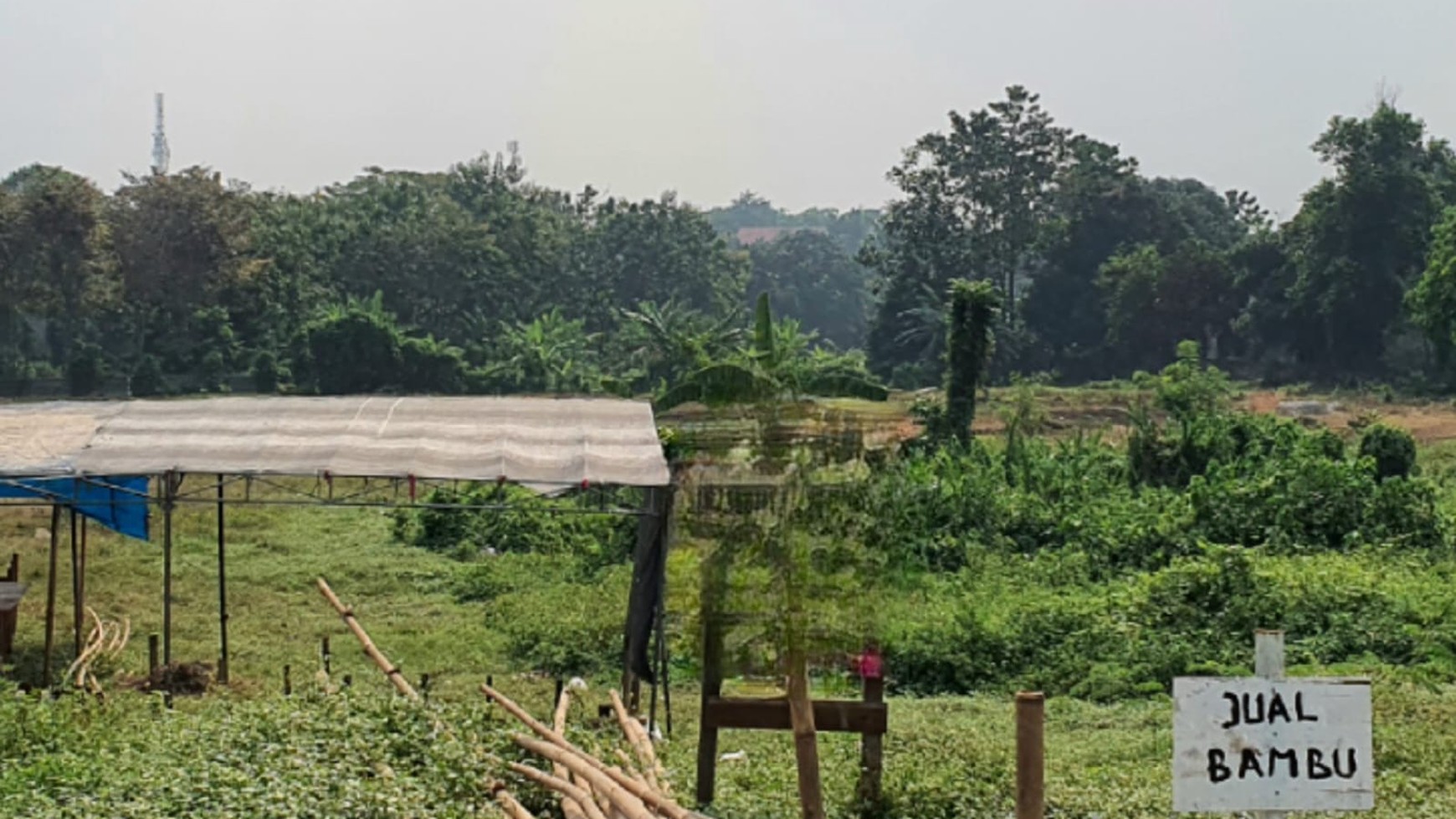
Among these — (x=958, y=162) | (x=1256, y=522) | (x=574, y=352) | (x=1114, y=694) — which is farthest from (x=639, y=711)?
(x=958, y=162)

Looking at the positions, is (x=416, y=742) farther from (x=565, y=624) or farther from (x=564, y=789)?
(x=565, y=624)

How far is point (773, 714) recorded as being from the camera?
7.78m

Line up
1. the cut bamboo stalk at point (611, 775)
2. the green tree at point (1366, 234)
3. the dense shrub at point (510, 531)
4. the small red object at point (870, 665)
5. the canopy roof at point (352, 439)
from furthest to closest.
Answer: the green tree at point (1366, 234) → the dense shrub at point (510, 531) → the canopy roof at point (352, 439) → the small red object at point (870, 665) → the cut bamboo stalk at point (611, 775)

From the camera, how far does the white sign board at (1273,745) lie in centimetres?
489

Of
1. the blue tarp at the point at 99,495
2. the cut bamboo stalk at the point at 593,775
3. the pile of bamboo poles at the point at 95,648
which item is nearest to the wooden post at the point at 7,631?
the pile of bamboo poles at the point at 95,648

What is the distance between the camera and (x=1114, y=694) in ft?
39.7

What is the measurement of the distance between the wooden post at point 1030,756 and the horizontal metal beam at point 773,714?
7.64ft

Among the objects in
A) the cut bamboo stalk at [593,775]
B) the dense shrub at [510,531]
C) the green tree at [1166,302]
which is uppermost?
the green tree at [1166,302]

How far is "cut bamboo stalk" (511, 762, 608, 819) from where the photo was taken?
21.5 feet

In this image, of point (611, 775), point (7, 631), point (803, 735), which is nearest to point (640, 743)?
point (611, 775)

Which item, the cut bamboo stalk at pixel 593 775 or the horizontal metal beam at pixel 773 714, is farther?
the horizontal metal beam at pixel 773 714

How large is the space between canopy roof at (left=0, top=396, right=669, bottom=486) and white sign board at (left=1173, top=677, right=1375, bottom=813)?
256 inches

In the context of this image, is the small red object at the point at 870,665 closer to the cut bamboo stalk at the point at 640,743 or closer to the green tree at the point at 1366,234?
the cut bamboo stalk at the point at 640,743

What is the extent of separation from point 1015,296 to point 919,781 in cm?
4760
